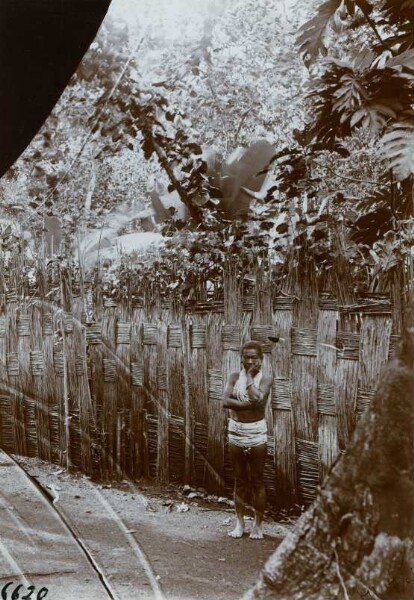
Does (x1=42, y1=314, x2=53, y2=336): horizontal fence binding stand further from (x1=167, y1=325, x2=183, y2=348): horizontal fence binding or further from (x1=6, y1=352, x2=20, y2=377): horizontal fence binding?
(x1=167, y1=325, x2=183, y2=348): horizontal fence binding

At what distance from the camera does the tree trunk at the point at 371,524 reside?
1646mm

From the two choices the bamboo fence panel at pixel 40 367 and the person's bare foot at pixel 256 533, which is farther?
the bamboo fence panel at pixel 40 367

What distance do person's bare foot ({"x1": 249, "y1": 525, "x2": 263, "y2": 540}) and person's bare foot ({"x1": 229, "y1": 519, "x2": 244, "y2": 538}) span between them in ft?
0.10

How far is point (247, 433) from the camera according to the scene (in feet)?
6.41

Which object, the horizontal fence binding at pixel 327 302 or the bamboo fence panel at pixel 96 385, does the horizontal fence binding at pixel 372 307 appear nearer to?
the horizontal fence binding at pixel 327 302

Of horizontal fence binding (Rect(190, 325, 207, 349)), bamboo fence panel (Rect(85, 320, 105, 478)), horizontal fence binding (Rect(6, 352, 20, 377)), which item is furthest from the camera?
horizontal fence binding (Rect(6, 352, 20, 377))

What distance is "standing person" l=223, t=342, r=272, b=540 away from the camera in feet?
6.30

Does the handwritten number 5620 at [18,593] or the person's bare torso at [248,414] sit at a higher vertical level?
the person's bare torso at [248,414]

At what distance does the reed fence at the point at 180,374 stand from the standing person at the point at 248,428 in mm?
27

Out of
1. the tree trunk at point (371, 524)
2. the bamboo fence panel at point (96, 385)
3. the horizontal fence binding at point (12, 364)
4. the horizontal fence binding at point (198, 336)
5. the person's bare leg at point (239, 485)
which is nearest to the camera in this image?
the tree trunk at point (371, 524)

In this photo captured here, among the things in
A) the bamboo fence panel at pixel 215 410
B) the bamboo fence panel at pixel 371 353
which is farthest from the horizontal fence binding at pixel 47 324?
the bamboo fence panel at pixel 371 353

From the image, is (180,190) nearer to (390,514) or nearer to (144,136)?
(144,136)

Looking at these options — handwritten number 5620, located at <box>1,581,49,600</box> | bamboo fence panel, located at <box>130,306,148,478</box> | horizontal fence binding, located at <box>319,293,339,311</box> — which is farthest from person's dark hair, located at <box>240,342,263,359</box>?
handwritten number 5620, located at <box>1,581,49,600</box>

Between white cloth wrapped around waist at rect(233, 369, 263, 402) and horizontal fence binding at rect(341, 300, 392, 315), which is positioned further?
white cloth wrapped around waist at rect(233, 369, 263, 402)
